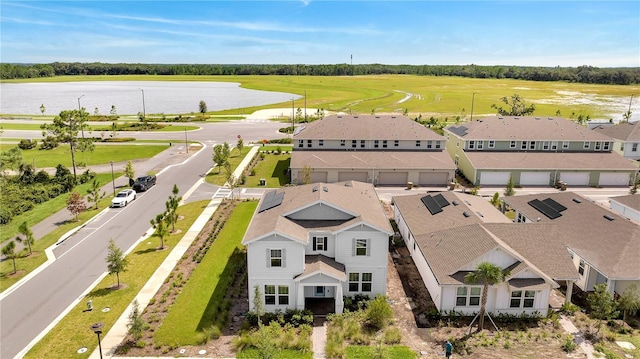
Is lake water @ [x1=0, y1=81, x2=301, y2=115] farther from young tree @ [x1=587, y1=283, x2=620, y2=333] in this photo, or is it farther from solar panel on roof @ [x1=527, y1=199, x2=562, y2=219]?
young tree @ [x1=587, y1=283, x2=620, y2=333]

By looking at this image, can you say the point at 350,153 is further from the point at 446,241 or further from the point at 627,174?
the point at 627,174

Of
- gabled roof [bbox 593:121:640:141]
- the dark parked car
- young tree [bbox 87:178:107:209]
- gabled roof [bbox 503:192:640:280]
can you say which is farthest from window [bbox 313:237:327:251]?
gabled roof [bbox 593:121:640:141]

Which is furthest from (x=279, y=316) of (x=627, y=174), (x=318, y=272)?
(x=627, y=174)

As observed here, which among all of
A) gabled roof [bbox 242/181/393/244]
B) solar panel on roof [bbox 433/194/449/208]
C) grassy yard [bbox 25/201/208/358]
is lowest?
grassy yard [bbox 25/201/208/358]

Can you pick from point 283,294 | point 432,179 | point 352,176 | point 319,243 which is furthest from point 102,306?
point 432,179

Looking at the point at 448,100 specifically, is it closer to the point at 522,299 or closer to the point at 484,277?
the point at 522,299

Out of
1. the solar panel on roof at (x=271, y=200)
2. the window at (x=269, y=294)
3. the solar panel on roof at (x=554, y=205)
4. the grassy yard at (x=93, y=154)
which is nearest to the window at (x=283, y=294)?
the window at (x=269, y=294)
